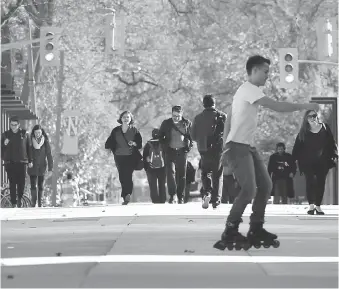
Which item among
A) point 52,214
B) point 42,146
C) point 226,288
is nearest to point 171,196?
point 42,146

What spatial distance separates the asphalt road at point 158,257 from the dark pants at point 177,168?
6.91 metres

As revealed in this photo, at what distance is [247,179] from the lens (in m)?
12.6

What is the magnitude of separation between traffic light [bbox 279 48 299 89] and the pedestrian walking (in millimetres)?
25989

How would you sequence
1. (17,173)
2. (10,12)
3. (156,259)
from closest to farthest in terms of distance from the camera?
(156,259) < (17,173) < (10,12)

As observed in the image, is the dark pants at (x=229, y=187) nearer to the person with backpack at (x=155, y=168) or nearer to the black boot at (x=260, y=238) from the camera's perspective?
the person with backpack at (x=155, y=168)

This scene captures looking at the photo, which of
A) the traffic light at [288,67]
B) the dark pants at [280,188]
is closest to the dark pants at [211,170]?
the dark pants at [280,188]

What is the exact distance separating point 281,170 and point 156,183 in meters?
3.32

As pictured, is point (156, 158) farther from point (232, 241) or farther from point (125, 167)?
point (232, 241)

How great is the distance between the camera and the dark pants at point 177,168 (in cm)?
2450

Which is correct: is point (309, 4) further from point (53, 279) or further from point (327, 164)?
point (53, 279)

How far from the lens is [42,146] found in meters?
26.2

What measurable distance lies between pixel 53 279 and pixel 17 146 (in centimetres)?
1562

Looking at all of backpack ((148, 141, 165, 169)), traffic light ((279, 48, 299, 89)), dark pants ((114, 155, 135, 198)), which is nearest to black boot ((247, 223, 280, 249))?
dark pants ((114, 155, 135, 198))

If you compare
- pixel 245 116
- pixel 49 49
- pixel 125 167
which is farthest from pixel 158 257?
pixel 49 49
